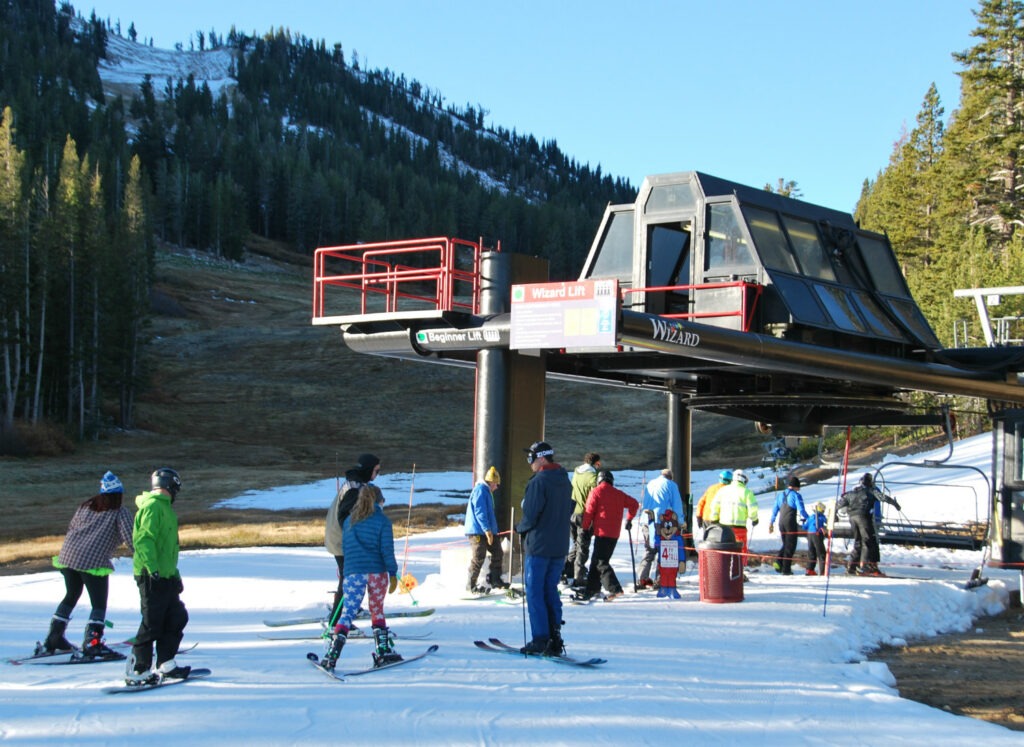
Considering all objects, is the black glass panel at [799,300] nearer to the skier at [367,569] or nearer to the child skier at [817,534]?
the child skier at [817,534]

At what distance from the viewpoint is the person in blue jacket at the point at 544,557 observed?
9.30m

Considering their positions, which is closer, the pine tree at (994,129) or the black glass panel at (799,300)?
the black glass panel at (799,300)

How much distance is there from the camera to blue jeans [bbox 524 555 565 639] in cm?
930

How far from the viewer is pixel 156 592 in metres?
8.16

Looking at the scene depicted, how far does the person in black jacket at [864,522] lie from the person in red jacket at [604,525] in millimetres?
5543

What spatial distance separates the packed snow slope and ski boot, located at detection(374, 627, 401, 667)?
0.12m

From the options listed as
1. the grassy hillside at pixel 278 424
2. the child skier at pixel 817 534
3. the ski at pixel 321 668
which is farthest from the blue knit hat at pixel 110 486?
the grassy hillside at pixel 278 424

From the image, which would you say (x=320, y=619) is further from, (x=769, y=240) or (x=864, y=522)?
(x=864, y=522)

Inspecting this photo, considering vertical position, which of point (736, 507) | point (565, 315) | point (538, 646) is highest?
point (565, 315)

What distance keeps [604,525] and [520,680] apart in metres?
4.90

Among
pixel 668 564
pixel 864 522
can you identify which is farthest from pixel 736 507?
pixel 864 522

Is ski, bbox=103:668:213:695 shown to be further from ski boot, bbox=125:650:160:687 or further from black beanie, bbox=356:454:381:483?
black beanie, bbox=356:454:381:483

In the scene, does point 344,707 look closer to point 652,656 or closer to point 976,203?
point 652,656

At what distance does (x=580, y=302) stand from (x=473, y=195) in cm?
15837
